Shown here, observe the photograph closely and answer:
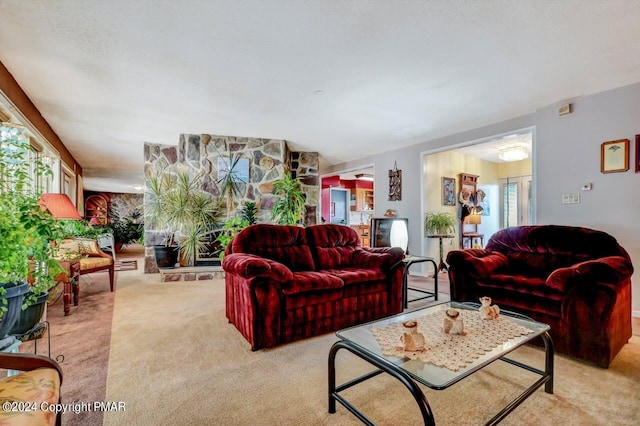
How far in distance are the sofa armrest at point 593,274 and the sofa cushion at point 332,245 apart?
1829mm

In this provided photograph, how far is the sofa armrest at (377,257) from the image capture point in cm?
305

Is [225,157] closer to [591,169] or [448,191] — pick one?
[448,191]

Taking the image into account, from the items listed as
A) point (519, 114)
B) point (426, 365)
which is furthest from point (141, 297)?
point (519, 114)

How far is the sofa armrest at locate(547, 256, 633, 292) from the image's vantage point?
2057 mm

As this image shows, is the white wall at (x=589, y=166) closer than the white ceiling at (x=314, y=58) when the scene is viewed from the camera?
No

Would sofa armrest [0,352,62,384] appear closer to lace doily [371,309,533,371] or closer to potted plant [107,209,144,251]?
lace doily [371,309,533,371]

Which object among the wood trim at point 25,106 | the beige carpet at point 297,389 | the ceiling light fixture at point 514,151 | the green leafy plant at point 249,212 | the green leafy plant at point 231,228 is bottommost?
the beige carpet at point 297,389

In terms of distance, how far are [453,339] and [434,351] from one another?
0.21 metres

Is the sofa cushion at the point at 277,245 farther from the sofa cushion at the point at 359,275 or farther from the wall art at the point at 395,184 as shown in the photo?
the wall art at the point at 395,184

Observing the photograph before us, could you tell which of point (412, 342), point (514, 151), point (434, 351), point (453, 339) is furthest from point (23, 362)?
point (514, 151)

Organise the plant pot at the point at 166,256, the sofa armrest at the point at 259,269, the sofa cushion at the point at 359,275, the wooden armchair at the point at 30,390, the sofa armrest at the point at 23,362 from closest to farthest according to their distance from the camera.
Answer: the wooden armchair at the point at 30,390 → the sofa armrest at the point at 23,362 → the sofa armrest at the point at 259,269 → the sofa cushion at the point at 359,275 → the plant pot at the point at 166,256

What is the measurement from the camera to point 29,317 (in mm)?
1540

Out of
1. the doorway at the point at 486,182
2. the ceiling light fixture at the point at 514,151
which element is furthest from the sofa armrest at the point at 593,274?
the ceiling light fixture at the point at 514,151

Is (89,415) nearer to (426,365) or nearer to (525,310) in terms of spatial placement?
(426,365)
